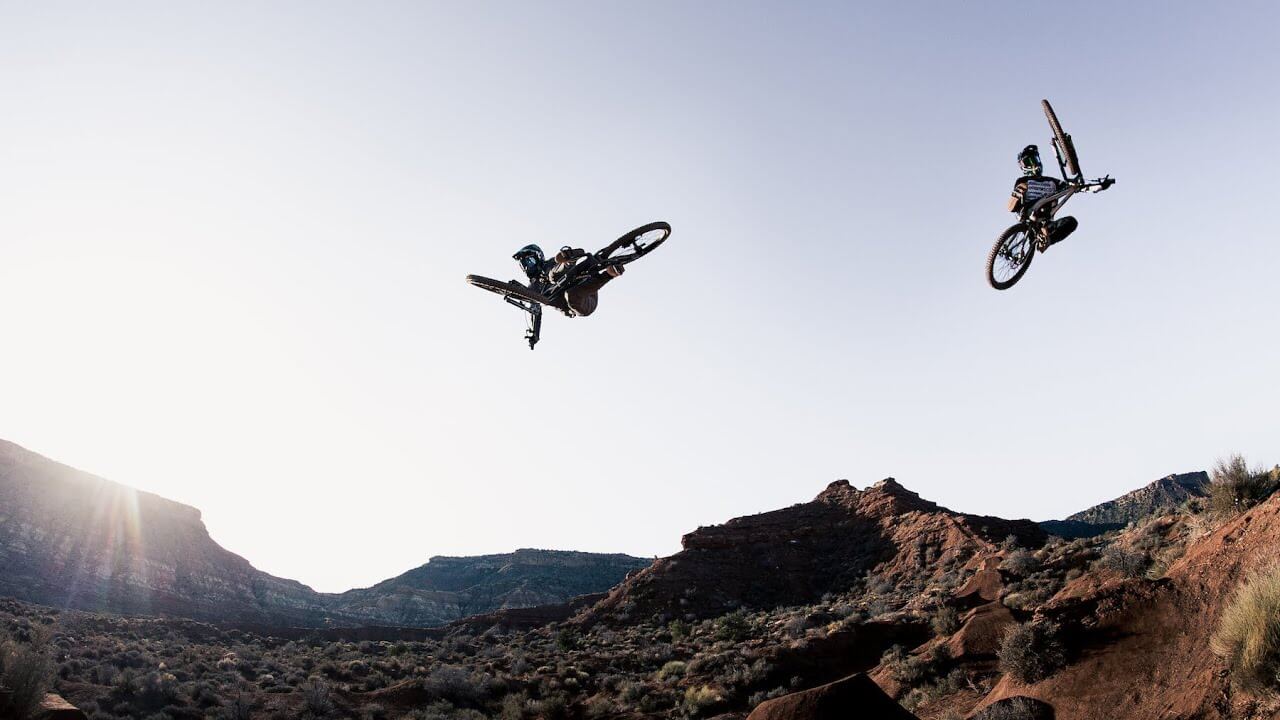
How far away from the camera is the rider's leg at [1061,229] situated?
577 inches

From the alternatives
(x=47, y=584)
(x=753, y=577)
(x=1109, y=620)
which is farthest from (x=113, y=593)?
(x=1109, y=620)

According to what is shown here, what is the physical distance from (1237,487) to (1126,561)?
155 inches

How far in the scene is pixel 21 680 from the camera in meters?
16.8

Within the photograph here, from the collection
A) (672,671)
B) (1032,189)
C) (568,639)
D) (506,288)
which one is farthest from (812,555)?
(1032,189)

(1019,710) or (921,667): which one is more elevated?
(1019,710)

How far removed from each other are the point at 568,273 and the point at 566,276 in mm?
98

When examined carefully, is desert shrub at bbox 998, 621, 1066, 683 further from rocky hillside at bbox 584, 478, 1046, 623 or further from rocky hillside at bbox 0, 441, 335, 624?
rocky hillside at bbox 0, 441, 335, 624

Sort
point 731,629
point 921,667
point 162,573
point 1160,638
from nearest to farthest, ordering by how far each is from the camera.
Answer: point 1160,638, point 921,667, point 731,629, point 162,573


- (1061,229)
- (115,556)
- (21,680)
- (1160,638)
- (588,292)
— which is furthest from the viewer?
(115,556)

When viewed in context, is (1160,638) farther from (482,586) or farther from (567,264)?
(482,586)

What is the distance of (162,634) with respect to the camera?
152 feet

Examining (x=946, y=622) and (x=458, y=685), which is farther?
(x=458, y=685)

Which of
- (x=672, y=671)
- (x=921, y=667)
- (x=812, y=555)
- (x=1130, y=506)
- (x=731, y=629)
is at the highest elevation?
(x=1130, y=506)

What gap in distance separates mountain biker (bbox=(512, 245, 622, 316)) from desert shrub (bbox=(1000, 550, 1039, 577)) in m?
23.7
